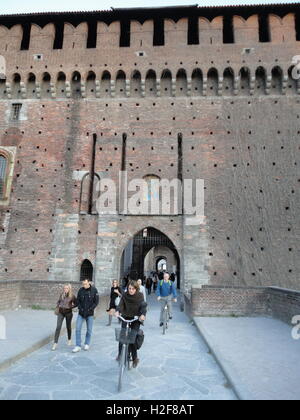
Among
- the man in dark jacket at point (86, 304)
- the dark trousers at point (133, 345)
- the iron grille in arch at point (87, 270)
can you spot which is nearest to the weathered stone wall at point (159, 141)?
the iron grille in arch at point (87, 270)

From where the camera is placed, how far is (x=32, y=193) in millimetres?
14133

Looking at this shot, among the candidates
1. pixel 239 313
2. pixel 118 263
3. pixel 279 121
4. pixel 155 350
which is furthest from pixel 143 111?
pixel 155 350

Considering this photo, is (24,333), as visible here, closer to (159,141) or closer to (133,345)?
(133,345)

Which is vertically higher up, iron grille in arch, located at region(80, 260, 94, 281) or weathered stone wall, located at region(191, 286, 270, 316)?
iron grille in arch, located at region(80, 260, 94, 281)

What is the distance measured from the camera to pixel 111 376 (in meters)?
3.92

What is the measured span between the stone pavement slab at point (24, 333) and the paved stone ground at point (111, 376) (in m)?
0.14

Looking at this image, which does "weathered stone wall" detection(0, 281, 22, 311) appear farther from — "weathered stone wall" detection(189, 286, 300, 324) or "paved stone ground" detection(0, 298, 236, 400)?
"weathered stone wall" detection(189, 286, 300, 324)

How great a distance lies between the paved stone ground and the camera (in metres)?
3.33

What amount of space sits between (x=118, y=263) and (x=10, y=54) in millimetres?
12469

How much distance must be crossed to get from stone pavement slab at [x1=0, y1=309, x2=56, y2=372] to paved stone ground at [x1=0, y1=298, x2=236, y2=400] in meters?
0.14

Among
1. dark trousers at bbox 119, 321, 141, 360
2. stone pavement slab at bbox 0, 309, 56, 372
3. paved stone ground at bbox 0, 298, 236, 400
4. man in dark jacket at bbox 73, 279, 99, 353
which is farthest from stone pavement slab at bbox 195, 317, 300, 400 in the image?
stone pavement slab at bbox 0, 309, 56, 372

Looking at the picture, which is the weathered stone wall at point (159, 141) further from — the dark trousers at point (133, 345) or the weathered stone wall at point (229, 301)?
the dark trousers at point (133, 345)

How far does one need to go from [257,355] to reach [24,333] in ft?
15.0
